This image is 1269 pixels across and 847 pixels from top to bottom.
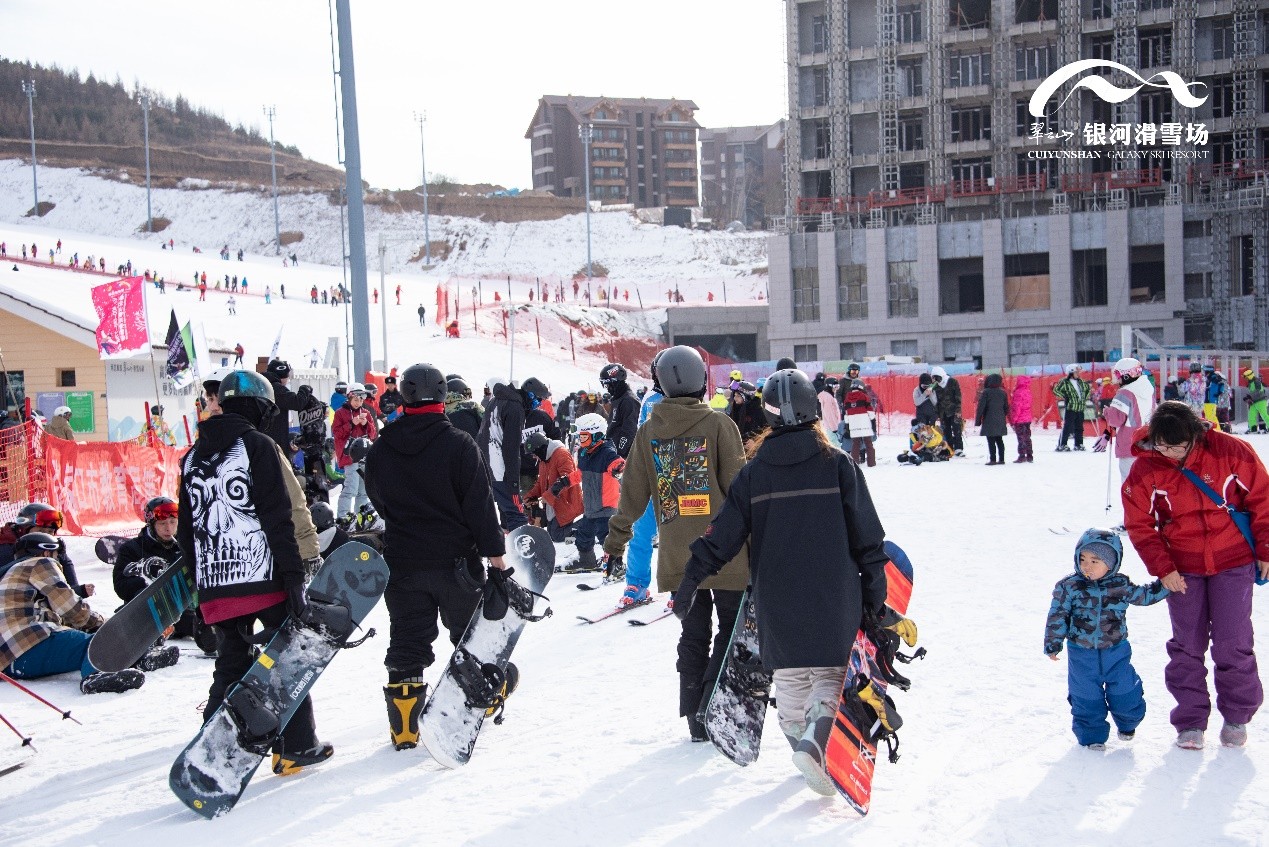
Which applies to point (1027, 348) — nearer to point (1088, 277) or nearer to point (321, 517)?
point (1088, 277)

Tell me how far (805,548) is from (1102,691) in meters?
1.46

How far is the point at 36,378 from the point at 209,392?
730 inches

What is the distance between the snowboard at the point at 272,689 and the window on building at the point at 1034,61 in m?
49.5

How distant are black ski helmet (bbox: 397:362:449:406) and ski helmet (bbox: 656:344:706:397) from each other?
0.99 meters

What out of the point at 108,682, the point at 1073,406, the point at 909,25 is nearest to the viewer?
the point at 108,682

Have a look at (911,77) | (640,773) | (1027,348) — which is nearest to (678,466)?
(640,773)

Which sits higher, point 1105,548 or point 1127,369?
point 1127,369

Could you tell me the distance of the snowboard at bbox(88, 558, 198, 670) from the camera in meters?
4.88

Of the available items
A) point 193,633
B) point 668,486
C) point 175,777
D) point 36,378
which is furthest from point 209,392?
point 36,378

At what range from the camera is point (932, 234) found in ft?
156

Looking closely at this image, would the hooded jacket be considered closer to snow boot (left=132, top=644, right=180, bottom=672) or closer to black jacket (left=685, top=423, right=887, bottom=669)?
black jacket (left=685, top=423, right=887, bottom=669)

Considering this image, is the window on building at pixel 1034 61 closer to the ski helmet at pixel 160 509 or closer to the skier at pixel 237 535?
the ski helmet at pixel 160 509

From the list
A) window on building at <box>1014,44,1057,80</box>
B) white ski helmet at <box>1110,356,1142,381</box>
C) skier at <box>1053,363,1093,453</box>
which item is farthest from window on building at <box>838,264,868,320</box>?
white ski helmet at <box>1110,356,1142,381</box>

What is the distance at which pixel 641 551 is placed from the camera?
7531mm
